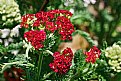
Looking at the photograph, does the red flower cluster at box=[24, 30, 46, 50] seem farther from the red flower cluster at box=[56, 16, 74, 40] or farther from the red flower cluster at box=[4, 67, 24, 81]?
the red flower cluster at box=[4, 67, 24, 81]

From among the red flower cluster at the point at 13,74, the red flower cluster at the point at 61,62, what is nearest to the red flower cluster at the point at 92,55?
the red flower cluster at the point at 61,62

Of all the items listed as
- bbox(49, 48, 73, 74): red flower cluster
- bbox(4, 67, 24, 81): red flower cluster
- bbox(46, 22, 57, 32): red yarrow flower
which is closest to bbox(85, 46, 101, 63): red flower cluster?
bbox(49, 48, 73, 74): red flower cluster

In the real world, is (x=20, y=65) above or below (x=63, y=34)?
below

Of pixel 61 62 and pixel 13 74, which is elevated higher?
pixel 61 62

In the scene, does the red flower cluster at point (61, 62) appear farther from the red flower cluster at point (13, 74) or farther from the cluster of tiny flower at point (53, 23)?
the red flower cluster at point (13, 74)

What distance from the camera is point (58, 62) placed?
2.00m

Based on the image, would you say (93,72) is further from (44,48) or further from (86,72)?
(44,48)

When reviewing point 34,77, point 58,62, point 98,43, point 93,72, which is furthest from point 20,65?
point 98,43

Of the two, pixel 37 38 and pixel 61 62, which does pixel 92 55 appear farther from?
pixel 37 38

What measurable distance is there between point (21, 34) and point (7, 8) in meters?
0.30

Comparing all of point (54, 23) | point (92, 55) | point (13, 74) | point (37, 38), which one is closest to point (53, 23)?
point (54, 23)

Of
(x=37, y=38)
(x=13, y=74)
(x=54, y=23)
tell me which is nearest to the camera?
(x=37, y=38)

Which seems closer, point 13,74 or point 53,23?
point 53,23

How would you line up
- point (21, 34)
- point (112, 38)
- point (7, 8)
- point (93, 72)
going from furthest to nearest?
point (112, 38), point (21, 34), point (7, 8), point (93, 72)
